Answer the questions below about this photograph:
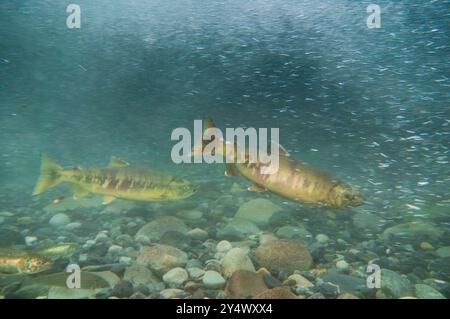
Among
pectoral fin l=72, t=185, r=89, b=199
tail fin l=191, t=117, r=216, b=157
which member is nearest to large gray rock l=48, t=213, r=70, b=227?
pectoral fin l=72, t=185, r=89, b=199

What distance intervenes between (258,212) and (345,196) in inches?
176

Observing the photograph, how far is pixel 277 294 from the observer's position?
4.03 metres

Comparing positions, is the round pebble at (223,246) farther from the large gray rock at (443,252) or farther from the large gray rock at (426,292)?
the large gray rock at (443,252)

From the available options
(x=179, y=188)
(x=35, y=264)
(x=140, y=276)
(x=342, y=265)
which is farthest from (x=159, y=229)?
(x=342, y=265)

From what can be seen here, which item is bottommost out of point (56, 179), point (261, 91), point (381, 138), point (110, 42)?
point (56, 179)

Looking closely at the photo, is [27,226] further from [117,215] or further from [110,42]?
[110,42]

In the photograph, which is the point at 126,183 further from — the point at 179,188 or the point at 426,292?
the point at 426,292

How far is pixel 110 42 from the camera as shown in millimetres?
18328

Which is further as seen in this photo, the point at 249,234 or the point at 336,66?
the point at 336,66

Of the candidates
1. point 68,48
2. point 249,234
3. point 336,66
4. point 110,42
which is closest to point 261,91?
point 336,66

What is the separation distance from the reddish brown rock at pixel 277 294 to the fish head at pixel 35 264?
3308 millimetres

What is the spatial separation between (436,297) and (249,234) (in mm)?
3557

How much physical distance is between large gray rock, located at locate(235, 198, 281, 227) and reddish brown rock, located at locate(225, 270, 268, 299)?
3430 mm
